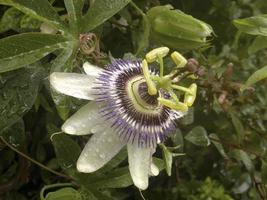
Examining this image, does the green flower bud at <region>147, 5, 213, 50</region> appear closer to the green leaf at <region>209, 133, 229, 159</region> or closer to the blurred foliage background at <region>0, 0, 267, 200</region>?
the blurred foliage background at <region>0, 0, 267, 200</region>

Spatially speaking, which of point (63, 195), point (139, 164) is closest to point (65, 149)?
point (63, 195)

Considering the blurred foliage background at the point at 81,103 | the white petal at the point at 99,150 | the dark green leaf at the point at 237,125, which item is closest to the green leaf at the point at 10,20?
the blurred foliage background at the point at 81,103

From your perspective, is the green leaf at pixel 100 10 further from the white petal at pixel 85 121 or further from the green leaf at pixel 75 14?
the white petal at pixel 85 121

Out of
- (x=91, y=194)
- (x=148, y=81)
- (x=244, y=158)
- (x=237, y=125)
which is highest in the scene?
(x=148, y=81)

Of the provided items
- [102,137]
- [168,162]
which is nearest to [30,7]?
[102,137]

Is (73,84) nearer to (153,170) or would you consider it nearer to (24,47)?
(24,47)

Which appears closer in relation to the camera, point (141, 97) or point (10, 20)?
point (141, 97)
